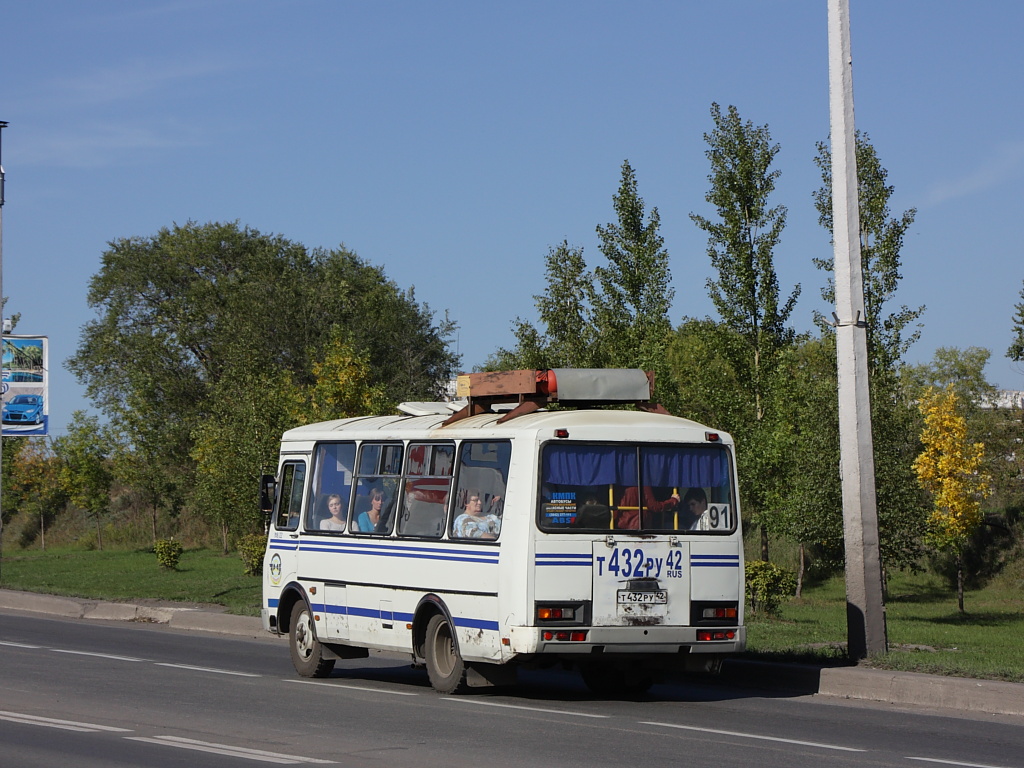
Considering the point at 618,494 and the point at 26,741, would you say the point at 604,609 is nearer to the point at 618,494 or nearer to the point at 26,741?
the point at 618,494

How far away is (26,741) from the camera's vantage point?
10.2 m

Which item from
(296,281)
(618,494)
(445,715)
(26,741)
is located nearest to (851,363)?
(618,494)

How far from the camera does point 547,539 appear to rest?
12664 millimetres

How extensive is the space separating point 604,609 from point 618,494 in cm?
109

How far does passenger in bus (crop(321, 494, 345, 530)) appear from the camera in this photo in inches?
614

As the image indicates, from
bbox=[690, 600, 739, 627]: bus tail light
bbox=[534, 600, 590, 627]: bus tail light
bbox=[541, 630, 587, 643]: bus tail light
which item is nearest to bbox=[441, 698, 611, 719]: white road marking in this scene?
bbox=[541, 630, 587, 643]: bus tail light

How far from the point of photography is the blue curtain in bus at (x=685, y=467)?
13.3 meters

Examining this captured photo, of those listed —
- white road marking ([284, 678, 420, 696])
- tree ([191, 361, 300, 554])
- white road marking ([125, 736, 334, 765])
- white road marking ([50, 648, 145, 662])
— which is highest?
tree ([191, 361, 300, 554])

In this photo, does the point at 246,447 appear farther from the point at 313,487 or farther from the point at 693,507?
the point at 693,507

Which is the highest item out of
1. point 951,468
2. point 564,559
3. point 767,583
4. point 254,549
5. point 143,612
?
point 951,468

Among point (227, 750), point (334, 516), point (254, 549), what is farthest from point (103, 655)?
point (254, 549)

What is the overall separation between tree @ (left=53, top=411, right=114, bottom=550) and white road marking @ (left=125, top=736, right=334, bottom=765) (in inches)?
1996

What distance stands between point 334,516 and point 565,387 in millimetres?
3289

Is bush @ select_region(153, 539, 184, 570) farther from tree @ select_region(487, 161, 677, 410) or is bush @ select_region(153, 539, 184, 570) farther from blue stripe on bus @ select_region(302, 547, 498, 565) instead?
blue stripe on bus @ select_region(302, 547, 498, 565)
